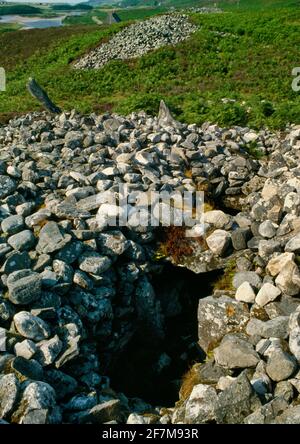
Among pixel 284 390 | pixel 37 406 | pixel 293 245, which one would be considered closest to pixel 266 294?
pixel 293 245

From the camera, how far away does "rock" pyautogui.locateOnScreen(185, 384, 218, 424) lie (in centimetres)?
687

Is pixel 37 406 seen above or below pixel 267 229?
above

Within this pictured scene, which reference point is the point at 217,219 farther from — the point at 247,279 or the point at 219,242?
the point at 247,279

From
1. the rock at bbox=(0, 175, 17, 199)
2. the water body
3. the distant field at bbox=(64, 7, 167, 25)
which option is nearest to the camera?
the rock at bbox=(0, 175, 17, 199)

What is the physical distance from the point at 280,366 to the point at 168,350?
3871mm

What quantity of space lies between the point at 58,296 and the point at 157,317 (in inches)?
114

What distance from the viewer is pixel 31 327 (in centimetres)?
802

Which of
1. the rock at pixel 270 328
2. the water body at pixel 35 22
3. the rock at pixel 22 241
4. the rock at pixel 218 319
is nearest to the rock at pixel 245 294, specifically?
the rock at pixel 218 319

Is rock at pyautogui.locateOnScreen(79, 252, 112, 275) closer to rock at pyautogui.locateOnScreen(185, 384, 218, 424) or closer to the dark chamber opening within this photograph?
the dark chamber opening

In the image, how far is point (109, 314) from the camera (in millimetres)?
9711

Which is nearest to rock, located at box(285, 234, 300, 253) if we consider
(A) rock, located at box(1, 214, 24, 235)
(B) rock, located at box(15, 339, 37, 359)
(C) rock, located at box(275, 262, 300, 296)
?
(C) rock, located at box(275, 262, 300, 296)

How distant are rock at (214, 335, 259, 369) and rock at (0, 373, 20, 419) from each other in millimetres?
3456

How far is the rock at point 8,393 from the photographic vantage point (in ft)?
21.4
